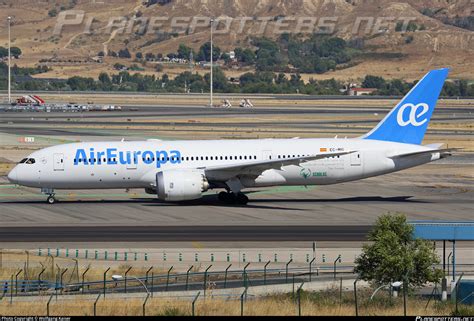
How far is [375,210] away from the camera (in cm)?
6262

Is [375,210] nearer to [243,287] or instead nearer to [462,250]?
[462,250]

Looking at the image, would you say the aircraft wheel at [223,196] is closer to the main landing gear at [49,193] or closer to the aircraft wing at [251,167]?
the aircraft wing at [251,167]

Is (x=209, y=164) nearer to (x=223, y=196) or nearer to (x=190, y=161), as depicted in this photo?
(x=190, y=161)

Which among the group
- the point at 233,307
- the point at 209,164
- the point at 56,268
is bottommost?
the point at 233,307

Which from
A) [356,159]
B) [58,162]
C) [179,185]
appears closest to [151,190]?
[179,185]

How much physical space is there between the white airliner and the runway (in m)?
7.92

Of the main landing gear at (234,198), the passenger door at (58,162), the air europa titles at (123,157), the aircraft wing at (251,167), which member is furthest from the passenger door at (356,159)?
the passenger door at (58,162)

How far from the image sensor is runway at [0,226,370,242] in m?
52.0

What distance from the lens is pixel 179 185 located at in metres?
62.8

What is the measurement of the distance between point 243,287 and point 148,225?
17.5 meters

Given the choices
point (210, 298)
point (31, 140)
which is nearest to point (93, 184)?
point (210, 298)

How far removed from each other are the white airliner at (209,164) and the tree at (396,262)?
949 inches

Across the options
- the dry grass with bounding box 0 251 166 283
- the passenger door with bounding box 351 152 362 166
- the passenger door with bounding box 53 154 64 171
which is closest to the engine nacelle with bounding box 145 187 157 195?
the passenger door with bounding box 53 154 64 171

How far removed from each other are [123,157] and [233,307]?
30.6m
